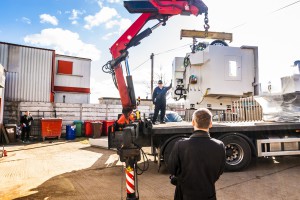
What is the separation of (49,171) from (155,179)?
118 inches

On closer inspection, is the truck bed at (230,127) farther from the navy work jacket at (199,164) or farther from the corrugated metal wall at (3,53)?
the corrugated metal wall at (3,53)

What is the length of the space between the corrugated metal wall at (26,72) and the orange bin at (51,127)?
356 centimetres

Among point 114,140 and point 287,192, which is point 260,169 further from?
point 114,140

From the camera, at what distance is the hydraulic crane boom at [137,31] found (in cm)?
596

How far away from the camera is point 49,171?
6523 mm

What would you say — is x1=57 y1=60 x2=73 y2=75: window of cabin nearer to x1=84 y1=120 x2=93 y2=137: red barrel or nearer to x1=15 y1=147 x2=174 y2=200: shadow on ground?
x1=84 y1=120 x2=93 y2=137: red barrel

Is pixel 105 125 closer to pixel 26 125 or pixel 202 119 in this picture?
pixel 26 125

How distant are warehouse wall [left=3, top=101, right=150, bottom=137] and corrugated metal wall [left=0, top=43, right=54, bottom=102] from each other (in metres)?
Answer: 1.88

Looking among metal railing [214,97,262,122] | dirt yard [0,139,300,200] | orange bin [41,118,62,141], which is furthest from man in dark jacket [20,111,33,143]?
metal railing [214,97,262,122]

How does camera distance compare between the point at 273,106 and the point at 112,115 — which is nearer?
the point at 273,106

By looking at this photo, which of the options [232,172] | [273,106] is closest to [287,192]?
[232,172]

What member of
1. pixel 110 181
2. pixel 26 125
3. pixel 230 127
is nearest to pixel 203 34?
pixel 230 127

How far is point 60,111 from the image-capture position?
1588 centimetres

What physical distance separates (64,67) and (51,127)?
6.42 m
